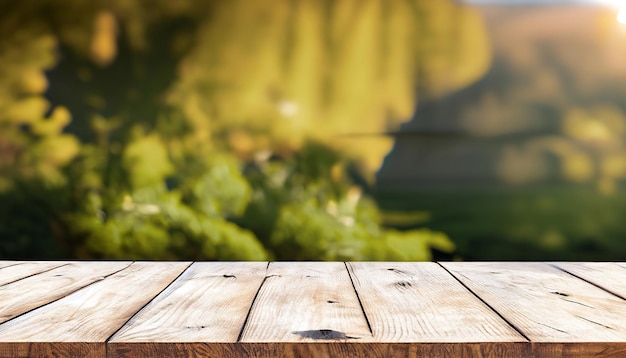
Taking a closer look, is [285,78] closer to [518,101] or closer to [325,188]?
[325,188]

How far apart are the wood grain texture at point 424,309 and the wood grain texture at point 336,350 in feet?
0.04

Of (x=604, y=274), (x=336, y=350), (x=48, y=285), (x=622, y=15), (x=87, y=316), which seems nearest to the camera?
(x=336, y=350)

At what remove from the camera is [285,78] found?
2084 millimetres

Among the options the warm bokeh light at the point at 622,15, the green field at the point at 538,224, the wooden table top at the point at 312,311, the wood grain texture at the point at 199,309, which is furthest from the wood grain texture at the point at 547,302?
the warm bokeh light at the point at 622,15

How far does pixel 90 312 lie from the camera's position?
34.2 inches

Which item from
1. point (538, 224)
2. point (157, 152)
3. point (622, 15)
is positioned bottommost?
point (538, 224)

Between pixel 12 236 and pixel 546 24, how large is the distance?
6.18ft

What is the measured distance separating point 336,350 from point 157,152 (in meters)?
1.50

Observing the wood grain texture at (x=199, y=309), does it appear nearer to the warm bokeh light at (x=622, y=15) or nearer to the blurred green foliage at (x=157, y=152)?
the blurred green foliage at (x=157, y=152)


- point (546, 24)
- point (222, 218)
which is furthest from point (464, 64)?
point (222, 218)

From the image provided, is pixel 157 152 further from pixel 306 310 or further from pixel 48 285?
pixel 306 310

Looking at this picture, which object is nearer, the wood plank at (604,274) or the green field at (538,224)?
the wood plank at (604,274)

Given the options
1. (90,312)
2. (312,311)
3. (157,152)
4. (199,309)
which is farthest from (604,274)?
(157,152)

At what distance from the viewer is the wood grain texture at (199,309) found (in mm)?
739
